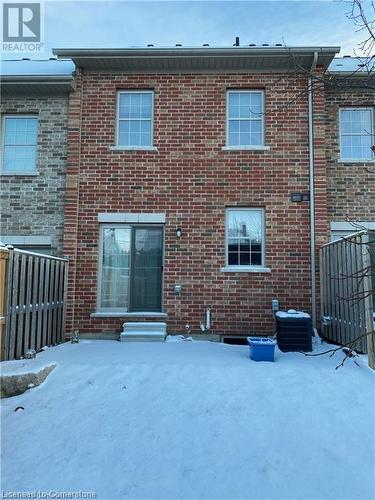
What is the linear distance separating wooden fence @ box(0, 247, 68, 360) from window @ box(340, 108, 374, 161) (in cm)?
693

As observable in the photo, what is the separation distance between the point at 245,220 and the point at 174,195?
1.67 meters

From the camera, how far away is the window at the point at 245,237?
27.9 ft

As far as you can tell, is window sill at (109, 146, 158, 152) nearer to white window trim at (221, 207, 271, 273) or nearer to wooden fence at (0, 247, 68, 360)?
white window trim at (221, 207, 271, 273)

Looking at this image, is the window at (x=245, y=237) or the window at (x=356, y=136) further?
the window at (x=356, y=136)

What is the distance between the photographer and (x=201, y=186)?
8602 millimetres

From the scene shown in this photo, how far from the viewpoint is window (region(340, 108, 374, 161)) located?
355 inches

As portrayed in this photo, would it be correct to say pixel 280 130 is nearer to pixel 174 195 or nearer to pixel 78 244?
pixel 174 195

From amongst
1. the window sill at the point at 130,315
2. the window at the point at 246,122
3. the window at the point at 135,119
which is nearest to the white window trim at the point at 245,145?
the window at the point at 246,122

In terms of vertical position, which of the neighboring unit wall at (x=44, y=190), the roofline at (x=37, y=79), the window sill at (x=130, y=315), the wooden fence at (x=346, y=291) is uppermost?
the roofline at (x=37, y=79)

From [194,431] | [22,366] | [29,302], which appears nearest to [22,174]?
[29,302]

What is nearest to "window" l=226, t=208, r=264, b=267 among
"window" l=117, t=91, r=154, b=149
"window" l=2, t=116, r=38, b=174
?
"window" l=117, t=91, r=154, b=149

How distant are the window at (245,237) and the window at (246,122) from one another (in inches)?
62.5

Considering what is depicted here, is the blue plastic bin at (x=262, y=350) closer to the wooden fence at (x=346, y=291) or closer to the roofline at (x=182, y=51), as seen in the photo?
the wooden fence at (x=346, y=291)

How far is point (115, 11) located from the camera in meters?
7.29
